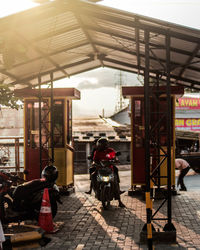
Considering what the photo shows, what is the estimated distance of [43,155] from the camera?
1194 centimetres

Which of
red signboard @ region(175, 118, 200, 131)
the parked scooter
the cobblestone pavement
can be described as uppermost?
red signboard @ region(175, 118, 200, 131)

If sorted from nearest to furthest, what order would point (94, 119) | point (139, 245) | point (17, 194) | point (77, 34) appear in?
point (139, 245) < point (17, 194) < point (77, 34) < point (94, 119)

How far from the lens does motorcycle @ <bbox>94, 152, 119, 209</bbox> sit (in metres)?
8.99

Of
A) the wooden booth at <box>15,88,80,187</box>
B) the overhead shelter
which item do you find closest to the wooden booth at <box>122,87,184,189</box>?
the overhead shelter

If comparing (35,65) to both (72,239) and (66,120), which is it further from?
(72,239)

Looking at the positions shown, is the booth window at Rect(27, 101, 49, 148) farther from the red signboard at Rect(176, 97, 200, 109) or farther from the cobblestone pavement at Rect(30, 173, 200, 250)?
the red signboard at Rect(176, 97, 200, 109)

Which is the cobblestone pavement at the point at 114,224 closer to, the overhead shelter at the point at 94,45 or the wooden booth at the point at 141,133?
the overhead shelter at the point at 94,45

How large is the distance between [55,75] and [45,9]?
6453 mm

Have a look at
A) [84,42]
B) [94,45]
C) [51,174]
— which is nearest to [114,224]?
[51,174]

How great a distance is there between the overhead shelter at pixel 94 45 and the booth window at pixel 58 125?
1.08 meters

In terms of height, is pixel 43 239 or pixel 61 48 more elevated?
pixel 61 48

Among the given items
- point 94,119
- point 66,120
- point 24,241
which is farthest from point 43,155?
point 94,119

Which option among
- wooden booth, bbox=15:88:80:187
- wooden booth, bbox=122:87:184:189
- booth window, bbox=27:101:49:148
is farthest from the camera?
booth window, bbox=27:101:49:148

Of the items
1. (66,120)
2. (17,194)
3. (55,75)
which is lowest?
(17,194)
